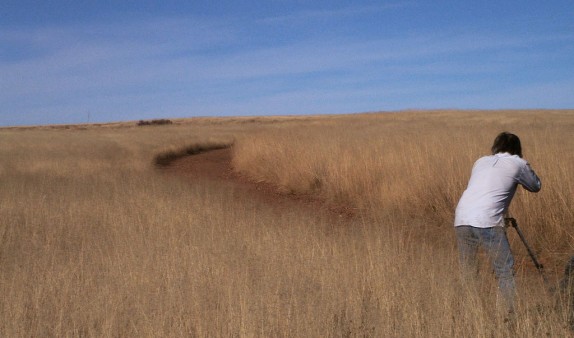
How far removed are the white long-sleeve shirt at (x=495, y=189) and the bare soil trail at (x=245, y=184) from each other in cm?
485

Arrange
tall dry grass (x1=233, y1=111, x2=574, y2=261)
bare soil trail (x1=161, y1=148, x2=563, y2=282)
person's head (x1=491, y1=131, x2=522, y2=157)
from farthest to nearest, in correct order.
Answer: tall dry grass (x1=233, y1=111, x2=574, y2=261)
bare soil trail (x1=161, y1=148, x2=563, y2=282)
person's head (x1=491, y1=131, x2=522, y2=157)

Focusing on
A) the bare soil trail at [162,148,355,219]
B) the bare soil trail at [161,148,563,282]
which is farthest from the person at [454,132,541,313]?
the bare soil trail at [162,148,355,219]

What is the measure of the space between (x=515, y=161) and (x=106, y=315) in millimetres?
3196

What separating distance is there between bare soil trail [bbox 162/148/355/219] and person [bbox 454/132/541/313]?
4.78m

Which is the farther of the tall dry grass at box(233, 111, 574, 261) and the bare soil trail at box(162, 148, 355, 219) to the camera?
the bare soil trail at box(162, 148, 355, 219)

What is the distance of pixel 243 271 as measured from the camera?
197 inches

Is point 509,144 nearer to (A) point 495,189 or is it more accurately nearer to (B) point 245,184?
(A) point 495,189

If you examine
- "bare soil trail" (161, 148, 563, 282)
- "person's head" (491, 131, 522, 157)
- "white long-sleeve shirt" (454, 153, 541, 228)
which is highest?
"person's head" (491, 131, 522, 157)

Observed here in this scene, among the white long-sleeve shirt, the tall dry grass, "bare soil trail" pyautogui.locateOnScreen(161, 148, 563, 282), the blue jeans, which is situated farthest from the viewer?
the tall dry grass

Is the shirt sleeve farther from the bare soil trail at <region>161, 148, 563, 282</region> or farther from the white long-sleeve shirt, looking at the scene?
the bare soil trail at <region>161, 148, 563, 282</region>

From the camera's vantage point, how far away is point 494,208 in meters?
4.14

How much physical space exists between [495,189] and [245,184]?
9.46 meters

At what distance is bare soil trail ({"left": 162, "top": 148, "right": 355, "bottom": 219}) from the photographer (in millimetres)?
9852

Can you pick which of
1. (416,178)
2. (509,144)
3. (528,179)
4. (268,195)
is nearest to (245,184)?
(268,195)
